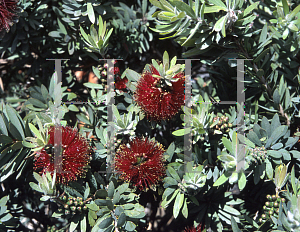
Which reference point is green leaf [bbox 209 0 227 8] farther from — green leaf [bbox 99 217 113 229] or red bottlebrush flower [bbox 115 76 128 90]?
green leaf [bbox 99 217 113 229]

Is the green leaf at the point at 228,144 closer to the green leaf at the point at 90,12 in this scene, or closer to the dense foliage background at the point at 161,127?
the dense foliage background at the point at 161,127

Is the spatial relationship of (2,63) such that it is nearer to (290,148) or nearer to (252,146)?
(252,146)

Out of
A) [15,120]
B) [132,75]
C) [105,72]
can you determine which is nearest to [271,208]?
[132,75]

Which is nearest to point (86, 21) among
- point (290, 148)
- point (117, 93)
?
point (117, 93)

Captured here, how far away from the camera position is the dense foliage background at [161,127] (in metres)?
0.96

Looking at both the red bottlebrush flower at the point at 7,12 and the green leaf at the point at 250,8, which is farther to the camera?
the red bottlebrush flower at the point at 7,12

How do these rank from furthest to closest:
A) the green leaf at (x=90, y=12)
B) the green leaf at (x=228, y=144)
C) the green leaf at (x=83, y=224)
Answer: the green leaf at (x=90, y=12) < the green leaf at (x=83, y=224) < the green leaf at (x=228, y=144)

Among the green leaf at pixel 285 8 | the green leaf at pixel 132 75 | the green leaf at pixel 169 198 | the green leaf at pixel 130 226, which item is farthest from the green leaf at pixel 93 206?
the green leaf at pixel 285 8

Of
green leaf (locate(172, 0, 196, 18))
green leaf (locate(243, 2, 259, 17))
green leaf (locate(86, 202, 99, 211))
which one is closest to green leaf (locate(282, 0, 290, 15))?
green leaf (locate(243, 2, 259, 17))

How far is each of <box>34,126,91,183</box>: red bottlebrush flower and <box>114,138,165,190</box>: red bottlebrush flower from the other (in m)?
0.12

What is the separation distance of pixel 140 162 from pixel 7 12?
79cm

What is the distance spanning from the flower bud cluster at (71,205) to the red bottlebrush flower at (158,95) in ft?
1.30

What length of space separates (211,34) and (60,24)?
66 centimetres

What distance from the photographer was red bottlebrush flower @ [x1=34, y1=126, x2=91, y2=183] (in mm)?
966
